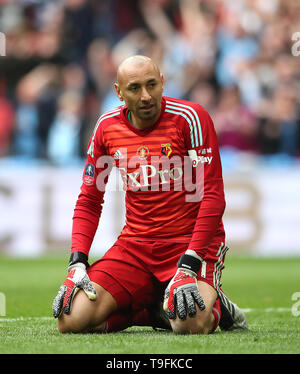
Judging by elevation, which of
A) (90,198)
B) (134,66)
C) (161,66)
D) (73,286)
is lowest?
(73,286)

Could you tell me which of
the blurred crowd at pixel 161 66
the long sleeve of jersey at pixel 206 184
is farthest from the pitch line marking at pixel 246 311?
the blurred crowd at pixel 161 66

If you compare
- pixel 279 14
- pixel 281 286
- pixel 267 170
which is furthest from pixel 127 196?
pixel 279 14

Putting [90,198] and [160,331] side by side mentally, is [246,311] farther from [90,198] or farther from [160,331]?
[90,198]

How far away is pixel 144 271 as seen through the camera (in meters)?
5.86

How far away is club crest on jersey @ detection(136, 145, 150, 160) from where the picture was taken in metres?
5.87

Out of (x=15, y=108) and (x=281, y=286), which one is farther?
(x=15, y=108)

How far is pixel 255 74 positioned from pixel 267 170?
2006 millimetres

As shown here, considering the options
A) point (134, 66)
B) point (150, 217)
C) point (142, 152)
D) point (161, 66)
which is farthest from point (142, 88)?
point (161, 66)

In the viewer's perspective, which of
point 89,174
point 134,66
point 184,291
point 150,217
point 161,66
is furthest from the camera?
point 161,66

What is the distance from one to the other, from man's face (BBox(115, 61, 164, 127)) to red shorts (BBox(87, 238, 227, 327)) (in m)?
0.88

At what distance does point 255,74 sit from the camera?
14.6m

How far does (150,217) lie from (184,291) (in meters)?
0.76

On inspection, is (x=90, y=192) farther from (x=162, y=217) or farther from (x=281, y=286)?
(x=281, y=286)

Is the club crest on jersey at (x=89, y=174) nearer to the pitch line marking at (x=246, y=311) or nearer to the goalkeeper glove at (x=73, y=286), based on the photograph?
the goalkeeper glove at (x=73, y=286)
